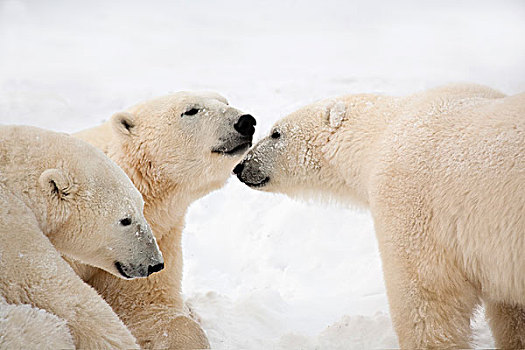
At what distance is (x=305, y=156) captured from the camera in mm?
3553

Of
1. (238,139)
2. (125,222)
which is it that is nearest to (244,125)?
(238,139)

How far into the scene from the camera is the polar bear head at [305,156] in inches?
134

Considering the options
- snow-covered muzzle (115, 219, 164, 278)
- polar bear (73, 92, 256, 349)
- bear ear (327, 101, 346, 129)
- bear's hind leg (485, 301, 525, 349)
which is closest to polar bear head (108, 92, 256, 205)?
polar bear (73, 92, 256, 349)

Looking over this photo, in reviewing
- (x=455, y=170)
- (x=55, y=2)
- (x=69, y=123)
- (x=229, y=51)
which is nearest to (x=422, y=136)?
(x=455, y=170)

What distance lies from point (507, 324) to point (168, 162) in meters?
2.28

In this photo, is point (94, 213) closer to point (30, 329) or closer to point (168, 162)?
point (30, 329)

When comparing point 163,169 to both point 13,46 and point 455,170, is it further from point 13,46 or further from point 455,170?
point 13,46

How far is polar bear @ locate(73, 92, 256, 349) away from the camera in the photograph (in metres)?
3.28

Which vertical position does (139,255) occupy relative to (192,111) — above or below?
below

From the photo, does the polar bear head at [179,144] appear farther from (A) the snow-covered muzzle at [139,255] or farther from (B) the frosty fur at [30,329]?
(B) the frosty fur at [30,329]

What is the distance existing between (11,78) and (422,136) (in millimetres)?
9709

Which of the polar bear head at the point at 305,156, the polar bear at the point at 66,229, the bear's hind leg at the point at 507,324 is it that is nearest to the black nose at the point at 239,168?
the polar bear head at the point at 305,156

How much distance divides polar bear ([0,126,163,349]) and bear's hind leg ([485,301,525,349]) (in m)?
1.99

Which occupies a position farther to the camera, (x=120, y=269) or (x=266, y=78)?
(x=266, y=78)
